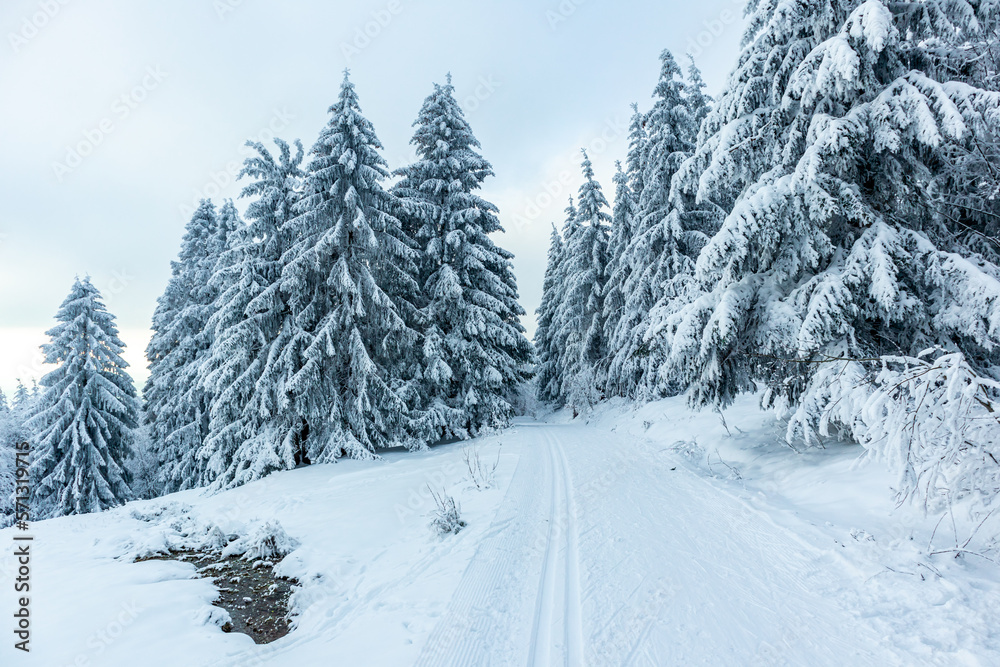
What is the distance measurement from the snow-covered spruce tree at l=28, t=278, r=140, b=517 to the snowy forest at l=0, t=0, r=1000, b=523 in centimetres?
12

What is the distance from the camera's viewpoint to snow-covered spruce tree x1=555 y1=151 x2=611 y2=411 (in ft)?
83.8

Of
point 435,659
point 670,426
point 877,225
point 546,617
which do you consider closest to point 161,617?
point 435,659

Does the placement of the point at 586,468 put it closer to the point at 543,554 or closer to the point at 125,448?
the point at 543,554

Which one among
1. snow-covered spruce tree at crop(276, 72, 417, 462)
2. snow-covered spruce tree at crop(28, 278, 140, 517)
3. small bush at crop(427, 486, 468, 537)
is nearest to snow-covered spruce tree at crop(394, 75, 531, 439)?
snow-covered spruce tree at crop(276, 72, 417, 462)

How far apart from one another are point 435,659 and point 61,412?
25035 millimetres

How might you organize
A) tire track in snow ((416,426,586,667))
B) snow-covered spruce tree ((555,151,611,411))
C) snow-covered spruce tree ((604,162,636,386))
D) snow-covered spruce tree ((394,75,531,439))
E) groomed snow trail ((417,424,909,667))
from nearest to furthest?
groomed snow trail ((417,424,909,667))
tire track in snow ((416,426,586,667))
snow-covered spruce tree ((394,75,531,439))
snow-covered spruce tree ((604,162,636,386))
snow-covered spruce tree ((555,151,611,411))

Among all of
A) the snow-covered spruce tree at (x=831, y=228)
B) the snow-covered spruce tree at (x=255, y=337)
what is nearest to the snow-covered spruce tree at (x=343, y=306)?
the snow-covered spruce tree at (x=255, y=337)

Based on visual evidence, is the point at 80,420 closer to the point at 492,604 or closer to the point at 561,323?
the point at 492,604

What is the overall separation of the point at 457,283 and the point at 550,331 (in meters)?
21.8

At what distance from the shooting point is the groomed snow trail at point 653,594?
3.18 m

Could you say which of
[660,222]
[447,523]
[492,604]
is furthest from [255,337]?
[660,222]

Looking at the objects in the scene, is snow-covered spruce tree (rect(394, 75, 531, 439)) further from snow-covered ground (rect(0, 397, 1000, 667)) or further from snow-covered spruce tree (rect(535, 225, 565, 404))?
snow-covered spruce tree (rect(535, 225, 565, 404))

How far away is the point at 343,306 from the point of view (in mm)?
13391

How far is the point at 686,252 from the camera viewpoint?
17.4 metres
